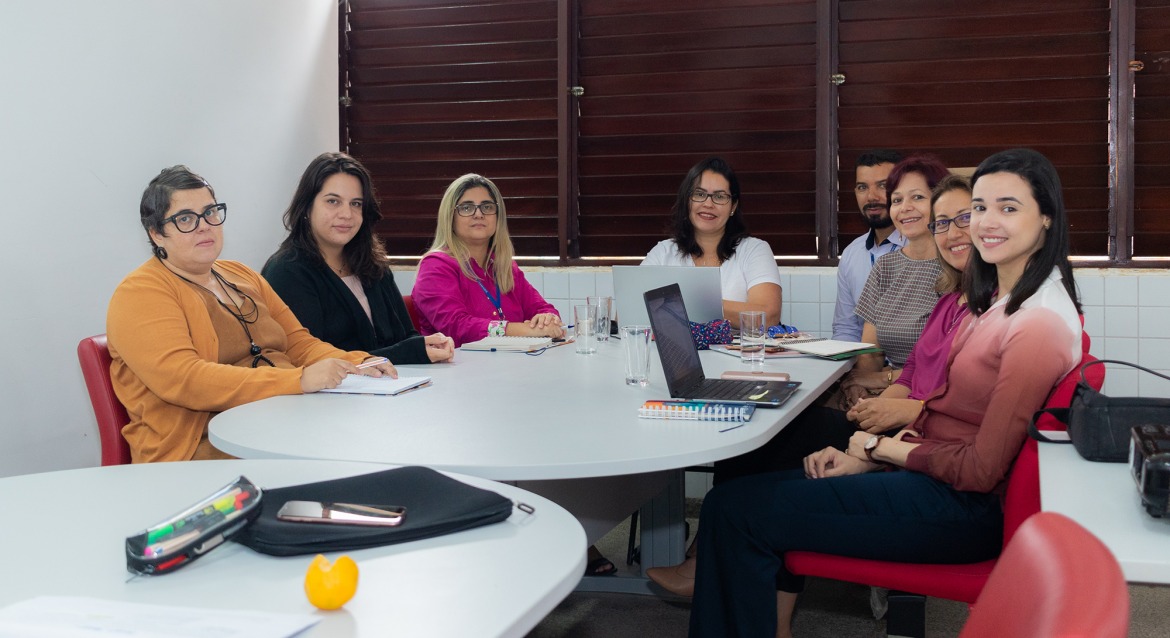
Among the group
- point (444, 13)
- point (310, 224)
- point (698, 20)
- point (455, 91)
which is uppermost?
point (444, 13)

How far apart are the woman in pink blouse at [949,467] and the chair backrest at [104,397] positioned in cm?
139

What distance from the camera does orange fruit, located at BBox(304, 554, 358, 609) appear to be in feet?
2.96

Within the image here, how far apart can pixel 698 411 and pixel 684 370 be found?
0.33 metres

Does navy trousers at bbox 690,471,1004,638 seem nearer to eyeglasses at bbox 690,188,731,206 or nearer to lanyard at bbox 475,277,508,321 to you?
lanyard at bbox 475,277,508,321

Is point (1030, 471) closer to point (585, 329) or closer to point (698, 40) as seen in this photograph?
point (585, 329)

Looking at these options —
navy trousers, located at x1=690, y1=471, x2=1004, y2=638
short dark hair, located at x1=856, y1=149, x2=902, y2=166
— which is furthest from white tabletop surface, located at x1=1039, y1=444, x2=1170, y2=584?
short dark hair, located at x1=856, y1=149, x2=902, y2=166

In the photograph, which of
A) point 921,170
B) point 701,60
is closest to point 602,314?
point 921,170

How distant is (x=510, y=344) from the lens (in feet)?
10.7

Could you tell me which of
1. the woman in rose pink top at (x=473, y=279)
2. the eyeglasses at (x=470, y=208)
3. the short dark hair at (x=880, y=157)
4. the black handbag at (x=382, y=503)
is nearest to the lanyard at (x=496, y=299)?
the woman in rose pink top at (x=473, y=279)

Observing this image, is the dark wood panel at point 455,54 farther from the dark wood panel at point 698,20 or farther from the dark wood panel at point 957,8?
the dark wood panel at point 957,8

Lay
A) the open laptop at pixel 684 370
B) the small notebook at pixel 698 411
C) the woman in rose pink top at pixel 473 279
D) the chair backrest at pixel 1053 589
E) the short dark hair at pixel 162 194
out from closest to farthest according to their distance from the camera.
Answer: the chair backrest at pixel 1053 589 < the small notebook at pixel 698 411 < the open laptop at pixel 684 370 < the short dark hair at pixel 162 194 < the woman in rose pink top at pixel 473 279

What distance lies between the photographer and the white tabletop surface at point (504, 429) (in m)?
1.64

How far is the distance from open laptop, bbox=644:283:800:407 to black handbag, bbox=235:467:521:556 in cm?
97

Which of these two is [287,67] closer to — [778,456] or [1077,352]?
[778,456]
